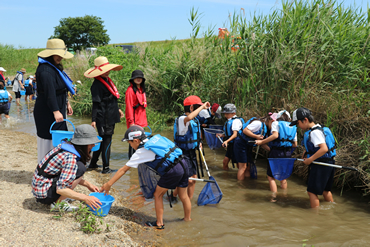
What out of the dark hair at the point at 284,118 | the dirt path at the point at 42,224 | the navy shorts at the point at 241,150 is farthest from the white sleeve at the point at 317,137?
the dirt path at the point at 42,224

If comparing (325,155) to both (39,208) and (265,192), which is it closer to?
(265,192)

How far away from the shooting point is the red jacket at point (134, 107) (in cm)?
525

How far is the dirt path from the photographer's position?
2822mm

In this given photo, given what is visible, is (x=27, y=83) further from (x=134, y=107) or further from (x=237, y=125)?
(x=237, y=125)

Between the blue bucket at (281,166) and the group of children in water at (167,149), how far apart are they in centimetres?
27

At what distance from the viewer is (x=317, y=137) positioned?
4023mm

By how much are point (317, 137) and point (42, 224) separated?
349 cm

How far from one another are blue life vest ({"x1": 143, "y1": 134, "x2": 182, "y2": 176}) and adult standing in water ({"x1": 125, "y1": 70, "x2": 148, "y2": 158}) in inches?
79.3

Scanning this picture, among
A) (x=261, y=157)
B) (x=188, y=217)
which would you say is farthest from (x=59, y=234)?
(x=261, y=157)

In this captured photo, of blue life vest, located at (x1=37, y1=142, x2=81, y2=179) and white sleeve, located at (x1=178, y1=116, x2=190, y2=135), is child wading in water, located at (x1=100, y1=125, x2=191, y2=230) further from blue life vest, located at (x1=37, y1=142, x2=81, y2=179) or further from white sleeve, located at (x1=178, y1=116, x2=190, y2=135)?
white sleeve, located at (x1=178, y1=116, x2=190, y2=135)

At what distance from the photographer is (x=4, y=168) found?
15.6 ft

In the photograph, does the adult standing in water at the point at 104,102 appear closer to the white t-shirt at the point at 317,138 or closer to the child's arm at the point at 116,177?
the child's arm at the point at 116,177

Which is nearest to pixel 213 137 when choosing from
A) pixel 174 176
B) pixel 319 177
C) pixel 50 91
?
pixel 319 177

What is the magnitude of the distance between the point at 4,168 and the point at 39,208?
181cm
